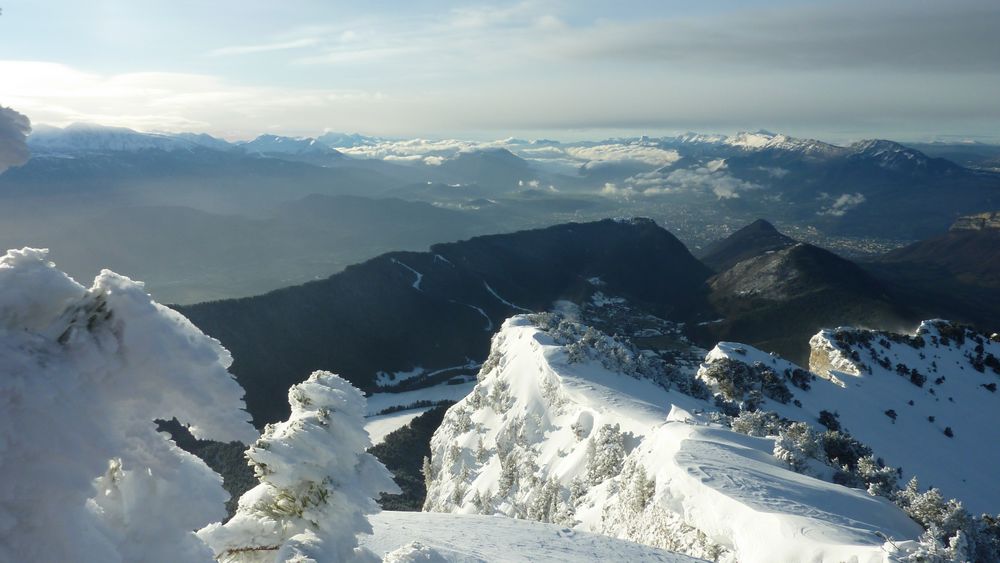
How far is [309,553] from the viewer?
24.7 feet

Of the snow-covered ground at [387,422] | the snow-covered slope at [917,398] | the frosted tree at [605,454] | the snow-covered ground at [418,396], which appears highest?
the frosted tree at [605,454]

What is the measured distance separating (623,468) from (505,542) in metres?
9.39

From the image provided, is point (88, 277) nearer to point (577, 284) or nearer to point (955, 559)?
point (577, 284)

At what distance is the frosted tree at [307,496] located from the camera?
787cm

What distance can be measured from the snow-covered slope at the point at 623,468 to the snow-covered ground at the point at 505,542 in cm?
274

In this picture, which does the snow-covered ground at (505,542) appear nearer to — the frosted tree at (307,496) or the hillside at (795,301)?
the frosted tree at (307,496)

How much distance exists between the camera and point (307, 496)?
27.1ft

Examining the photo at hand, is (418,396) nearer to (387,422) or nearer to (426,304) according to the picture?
(387,422)

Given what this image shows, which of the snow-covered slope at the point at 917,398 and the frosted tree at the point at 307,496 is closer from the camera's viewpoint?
the frosted tree at the point at 307,496

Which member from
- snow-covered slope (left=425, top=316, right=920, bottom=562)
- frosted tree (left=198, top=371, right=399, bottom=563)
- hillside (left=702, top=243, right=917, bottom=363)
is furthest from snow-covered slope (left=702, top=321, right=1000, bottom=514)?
frosted tree (left=198, top=371, right=399, bottom=563)

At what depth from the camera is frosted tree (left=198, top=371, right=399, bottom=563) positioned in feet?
25.8

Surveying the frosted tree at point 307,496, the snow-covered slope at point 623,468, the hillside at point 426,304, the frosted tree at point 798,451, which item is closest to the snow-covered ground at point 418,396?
the hillside at point 426,304

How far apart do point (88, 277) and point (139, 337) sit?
227947 millimetres

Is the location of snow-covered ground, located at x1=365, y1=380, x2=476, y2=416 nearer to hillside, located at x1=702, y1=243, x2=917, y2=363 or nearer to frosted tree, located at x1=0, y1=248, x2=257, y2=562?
hillside, located at x1=702, y1=243, x2=917, y2=363
